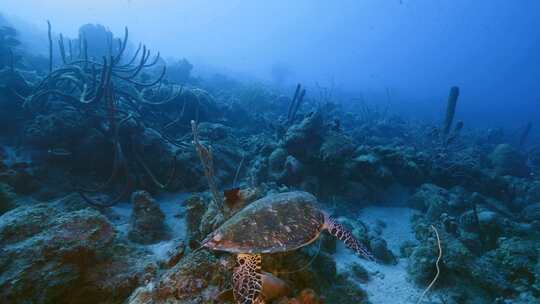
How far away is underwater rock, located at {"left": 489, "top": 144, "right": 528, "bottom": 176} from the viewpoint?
32.3 feet

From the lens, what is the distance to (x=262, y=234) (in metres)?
2.32

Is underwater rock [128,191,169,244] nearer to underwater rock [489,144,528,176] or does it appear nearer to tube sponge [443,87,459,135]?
tube sponge [443,87,459,135]

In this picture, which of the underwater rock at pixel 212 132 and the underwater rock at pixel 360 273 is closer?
the underwater rock at pixel 360 273

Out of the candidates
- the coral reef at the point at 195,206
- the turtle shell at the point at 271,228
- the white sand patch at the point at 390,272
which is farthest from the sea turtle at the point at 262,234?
the white sand patch at the point at 390,272

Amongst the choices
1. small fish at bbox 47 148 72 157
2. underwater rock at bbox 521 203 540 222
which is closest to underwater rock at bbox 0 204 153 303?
small fish at bbox 47 148 72 157

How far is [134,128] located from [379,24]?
6384 inches

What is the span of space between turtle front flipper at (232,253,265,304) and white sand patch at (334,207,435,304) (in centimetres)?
187

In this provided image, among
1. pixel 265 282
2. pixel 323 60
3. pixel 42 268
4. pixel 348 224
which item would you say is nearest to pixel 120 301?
pixel 42 268

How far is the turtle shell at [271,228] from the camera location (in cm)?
224

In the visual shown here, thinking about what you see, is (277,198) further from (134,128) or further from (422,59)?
(422,59)

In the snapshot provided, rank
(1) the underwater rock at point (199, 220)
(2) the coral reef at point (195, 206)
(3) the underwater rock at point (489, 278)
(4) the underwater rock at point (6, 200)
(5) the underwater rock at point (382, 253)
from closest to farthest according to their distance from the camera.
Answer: (2) the coral reef at point (195, 206), (1) the underwater rock at point (199, 220), (3) the underwater rock at point (489, 278), (4) the underwater rock at point (6, 200), (5) the underwater rock at point (382, 253)

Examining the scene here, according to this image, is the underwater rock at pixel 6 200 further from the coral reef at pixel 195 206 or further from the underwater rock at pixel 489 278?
the underwater rock at pixel 489 278

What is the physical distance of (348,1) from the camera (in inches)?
5032

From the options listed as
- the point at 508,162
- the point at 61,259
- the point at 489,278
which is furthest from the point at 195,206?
the point at 508,162
